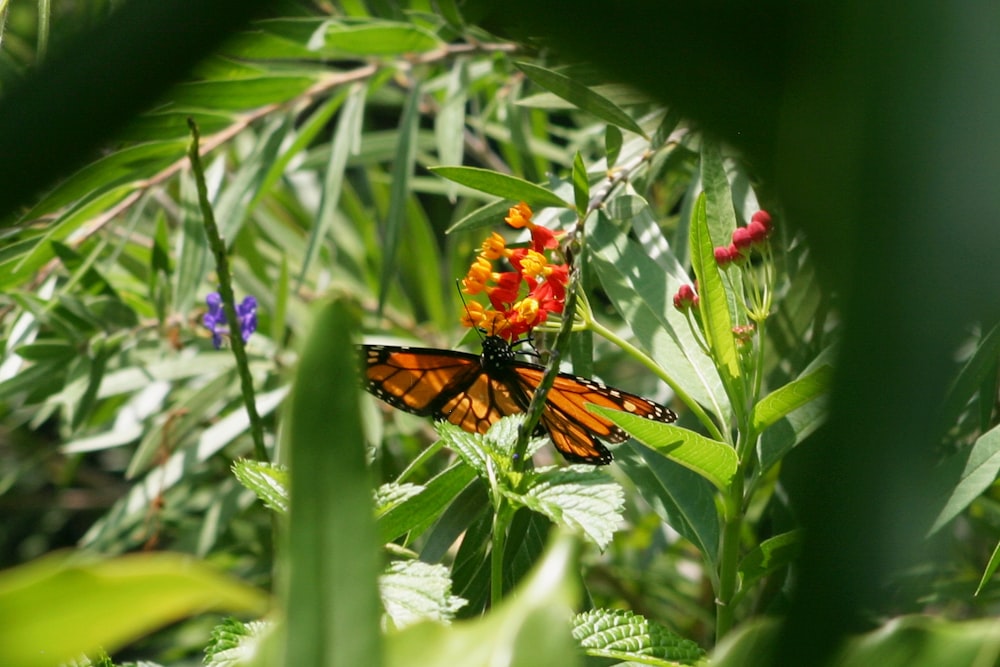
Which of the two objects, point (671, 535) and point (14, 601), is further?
point (671, 535)

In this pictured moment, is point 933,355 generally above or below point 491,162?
below

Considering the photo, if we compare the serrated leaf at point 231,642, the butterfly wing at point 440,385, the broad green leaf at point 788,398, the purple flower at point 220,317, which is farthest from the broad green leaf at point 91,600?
the purple flower at point 220,317

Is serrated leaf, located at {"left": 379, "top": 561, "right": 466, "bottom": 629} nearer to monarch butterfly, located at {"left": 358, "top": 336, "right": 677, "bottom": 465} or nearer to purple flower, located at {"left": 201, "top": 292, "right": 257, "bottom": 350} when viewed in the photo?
monarch butterfly, located at {"left": 358, "top": 336, "right": 677, "bottom": 465}

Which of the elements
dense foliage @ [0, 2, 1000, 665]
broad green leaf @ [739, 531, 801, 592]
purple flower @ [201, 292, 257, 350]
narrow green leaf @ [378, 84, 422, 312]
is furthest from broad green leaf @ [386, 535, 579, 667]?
narrow green leaf @ [378, 84, 422, 312]

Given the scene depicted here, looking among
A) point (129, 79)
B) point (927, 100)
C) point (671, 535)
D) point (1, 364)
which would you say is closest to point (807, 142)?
point (927, 100)

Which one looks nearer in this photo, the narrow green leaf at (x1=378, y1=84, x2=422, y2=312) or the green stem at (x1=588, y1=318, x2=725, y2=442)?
the green stem at (x1=588, y1=318, x2=725, y2=442)

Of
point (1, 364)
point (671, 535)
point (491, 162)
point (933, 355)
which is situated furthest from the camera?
point (491, 162)

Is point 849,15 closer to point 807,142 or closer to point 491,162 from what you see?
point 807,142

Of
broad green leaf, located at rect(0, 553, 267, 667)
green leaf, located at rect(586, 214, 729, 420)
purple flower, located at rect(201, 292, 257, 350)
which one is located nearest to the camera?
broad green leaf, located at rect(0, 553, 267, 667)
